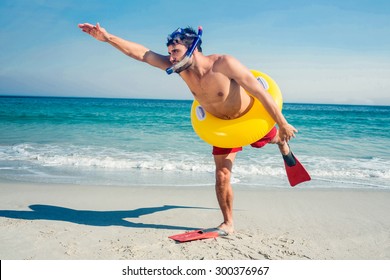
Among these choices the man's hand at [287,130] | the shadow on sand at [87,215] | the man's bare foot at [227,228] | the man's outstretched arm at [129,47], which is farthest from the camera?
the shadow on sand at [87,215]

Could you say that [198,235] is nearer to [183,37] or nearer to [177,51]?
[177,51]

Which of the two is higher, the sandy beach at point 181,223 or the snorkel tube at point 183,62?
the snorkel tube at point 183,62

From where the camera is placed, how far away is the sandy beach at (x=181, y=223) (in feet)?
9.73

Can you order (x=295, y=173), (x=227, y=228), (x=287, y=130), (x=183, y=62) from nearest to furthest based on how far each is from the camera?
(x=183, y=62) < (x=287, y=130) < (x=227, y=228) < (x=295, y=173)

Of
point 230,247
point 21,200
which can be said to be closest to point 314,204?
point 230,247

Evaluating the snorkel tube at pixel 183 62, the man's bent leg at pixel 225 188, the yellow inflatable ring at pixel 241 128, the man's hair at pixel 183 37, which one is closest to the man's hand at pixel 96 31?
the man's hair at pixel 183 37

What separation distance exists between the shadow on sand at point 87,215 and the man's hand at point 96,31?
187cm

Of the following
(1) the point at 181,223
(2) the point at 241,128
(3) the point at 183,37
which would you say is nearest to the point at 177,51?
(3) the point at 183,37

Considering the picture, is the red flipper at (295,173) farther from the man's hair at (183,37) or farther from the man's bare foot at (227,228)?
the man's hair at (183,37)

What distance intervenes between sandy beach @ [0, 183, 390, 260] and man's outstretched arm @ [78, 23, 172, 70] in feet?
5.48

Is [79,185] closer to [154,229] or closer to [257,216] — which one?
[154,229]

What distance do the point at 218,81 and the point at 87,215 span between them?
7.13ft

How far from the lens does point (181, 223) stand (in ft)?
12.3
